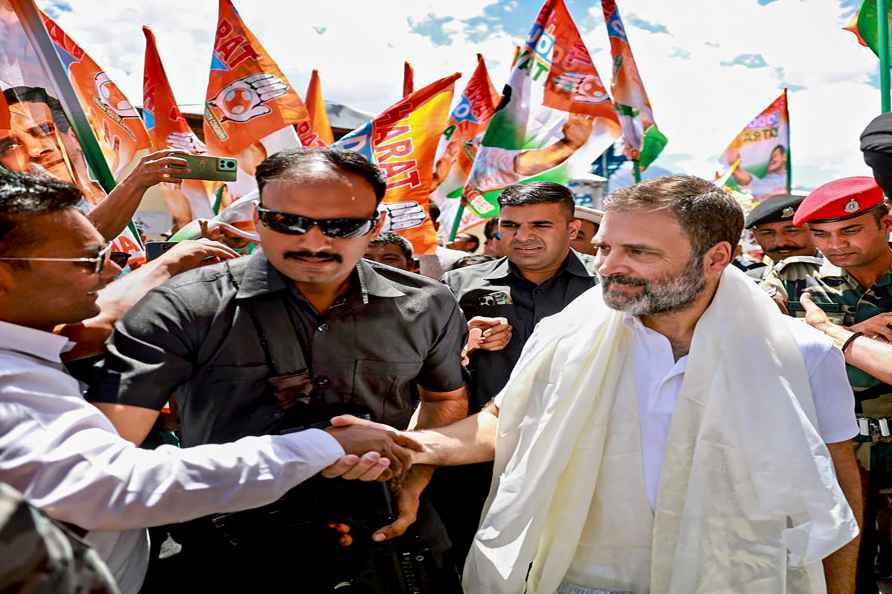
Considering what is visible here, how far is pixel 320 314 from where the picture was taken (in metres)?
2.07

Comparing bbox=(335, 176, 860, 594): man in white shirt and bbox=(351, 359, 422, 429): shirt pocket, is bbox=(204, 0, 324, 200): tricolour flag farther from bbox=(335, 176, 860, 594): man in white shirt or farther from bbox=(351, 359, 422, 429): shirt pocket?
bbox=(335, 176, 860, 594): man in white shirt

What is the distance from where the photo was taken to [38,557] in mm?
695

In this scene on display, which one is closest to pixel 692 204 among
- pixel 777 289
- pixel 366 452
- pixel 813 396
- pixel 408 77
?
pixel 813 396

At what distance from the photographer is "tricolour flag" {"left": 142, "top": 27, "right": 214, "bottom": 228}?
6.84 meters

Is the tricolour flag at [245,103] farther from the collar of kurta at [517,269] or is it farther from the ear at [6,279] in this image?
the ear at [6,279]

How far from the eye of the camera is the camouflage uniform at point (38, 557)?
2.19 feet

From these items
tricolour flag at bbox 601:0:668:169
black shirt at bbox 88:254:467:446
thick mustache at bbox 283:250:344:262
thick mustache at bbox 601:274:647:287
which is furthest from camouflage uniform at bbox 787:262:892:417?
tricolour flag at bbox 601:0:668:169

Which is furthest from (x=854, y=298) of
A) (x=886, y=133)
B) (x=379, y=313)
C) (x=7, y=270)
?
(x=7, y=270)

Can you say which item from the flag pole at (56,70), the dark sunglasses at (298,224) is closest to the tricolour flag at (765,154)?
the flag pole at (56,70)

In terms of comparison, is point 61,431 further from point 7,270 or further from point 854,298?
point 854,298

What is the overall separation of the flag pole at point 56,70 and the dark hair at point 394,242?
6.45ft

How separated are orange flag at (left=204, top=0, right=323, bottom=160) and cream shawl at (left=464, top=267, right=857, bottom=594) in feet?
15.8

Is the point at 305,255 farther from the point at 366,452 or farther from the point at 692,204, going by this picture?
the point at 692,204

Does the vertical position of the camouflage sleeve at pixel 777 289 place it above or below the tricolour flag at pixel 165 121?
below
